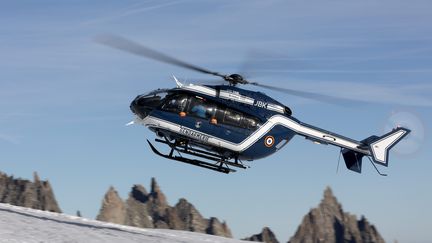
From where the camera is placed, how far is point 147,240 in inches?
1554

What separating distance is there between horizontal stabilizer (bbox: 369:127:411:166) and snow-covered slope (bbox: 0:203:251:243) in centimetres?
1207

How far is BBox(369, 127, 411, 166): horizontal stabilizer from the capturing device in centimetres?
4059

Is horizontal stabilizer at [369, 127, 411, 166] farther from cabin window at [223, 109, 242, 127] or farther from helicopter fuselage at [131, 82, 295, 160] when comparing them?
cabin window at [223, 109, 242, 127]

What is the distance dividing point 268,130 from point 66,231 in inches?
490

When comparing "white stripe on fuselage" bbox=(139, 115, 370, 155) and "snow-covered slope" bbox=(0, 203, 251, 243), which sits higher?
"white stripe on fuselage" bbox=(139, 115, 370, 155)

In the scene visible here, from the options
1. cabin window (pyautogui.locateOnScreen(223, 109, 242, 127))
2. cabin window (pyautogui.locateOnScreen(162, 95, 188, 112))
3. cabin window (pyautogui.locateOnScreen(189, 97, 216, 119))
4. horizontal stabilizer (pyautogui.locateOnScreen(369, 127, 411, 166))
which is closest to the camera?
cabin window (pyautogui.locateOnScreen(162, 95, 188, 112))

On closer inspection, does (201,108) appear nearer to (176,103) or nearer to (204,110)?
(204,110)

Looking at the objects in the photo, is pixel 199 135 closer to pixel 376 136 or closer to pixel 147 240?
pixel 147 240

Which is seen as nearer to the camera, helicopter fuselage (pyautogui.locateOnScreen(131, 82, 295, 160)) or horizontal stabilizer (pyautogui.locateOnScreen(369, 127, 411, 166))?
helicopter fuselage (pyautogui.locateOnScreen(131, 82, 295, 160))

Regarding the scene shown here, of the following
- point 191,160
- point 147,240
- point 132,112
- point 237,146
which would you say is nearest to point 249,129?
point 237,146

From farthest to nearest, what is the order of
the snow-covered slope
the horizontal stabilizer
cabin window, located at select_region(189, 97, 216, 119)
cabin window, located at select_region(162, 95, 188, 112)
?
the horizontal stabilizer < cabin window, located at select_region(189, 97, 216, 119) < cabin window, located at select_region(162, 95, 188, 112) < the snow-covered slope

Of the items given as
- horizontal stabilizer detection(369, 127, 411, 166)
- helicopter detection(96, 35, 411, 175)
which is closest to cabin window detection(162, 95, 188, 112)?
helicopter detection(96, 35, 411, 175)

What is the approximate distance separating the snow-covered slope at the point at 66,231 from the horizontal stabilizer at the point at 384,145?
39.6 feet

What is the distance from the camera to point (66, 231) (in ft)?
119
